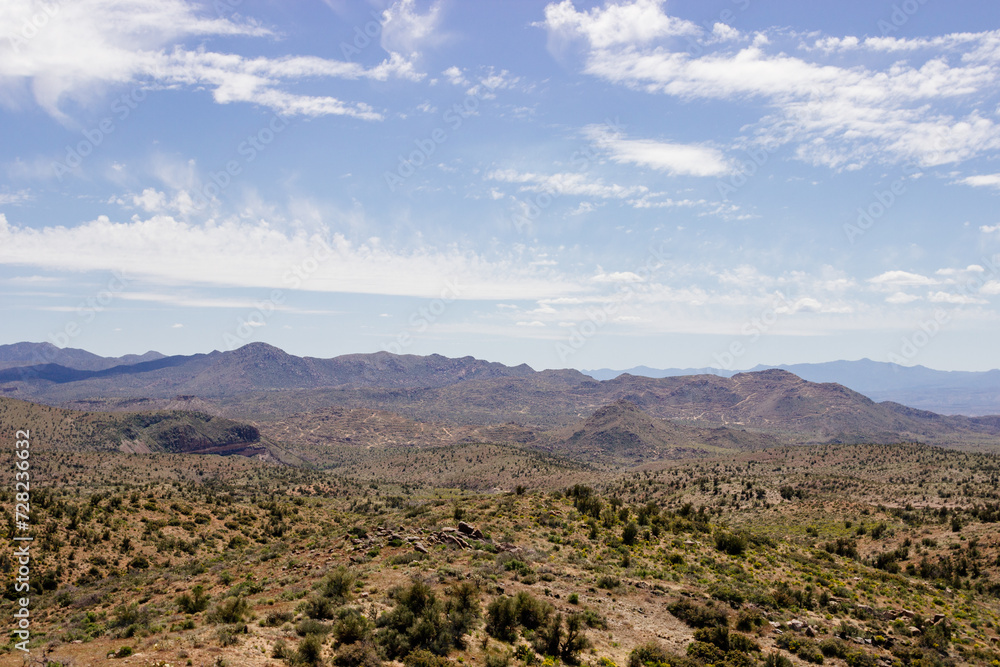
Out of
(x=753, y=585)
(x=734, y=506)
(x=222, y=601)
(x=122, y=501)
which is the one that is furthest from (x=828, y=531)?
(x=122, y=501)

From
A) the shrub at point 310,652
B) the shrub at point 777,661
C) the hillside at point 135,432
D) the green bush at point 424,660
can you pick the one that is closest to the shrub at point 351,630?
the shrub at point 310,652

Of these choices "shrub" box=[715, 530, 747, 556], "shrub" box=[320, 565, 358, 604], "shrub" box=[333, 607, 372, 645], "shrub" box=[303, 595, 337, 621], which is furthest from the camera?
"shrub" box=[715, 530, 747, 556]

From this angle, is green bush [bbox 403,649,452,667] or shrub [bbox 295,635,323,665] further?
green bush [bbox 403,649,452,667]

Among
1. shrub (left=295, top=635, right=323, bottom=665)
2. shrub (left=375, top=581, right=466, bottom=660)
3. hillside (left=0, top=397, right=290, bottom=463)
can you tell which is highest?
shrub (left=295, top=635, right=323, bottom=665)

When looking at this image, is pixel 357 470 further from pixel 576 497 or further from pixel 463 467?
pixel 576 497

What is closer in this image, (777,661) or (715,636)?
(777,661)

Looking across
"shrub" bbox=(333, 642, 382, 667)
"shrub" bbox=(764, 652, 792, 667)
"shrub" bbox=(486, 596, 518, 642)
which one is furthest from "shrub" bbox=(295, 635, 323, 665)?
"shrub" bbox=(764, 652, 792, 667)

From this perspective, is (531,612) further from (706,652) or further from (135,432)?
(135,432)

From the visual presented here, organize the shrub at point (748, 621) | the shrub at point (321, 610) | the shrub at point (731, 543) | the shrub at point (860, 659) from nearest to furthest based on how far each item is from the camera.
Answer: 1. the shrub at point (321, 610)
2. the shrub at point (860, 659)
3. the shrub at point (748, 621)
4. the shrub at point (731, 543)

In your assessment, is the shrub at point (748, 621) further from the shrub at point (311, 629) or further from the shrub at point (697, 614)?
the shrub at point (311, 629)

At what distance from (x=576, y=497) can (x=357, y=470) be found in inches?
4734

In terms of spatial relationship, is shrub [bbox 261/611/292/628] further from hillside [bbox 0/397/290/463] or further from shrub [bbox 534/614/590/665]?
hillside [bbox 0/397/290/463]

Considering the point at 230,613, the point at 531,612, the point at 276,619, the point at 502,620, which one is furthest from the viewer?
the point at 531,612

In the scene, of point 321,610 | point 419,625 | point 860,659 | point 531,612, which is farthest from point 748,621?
point 321,610
